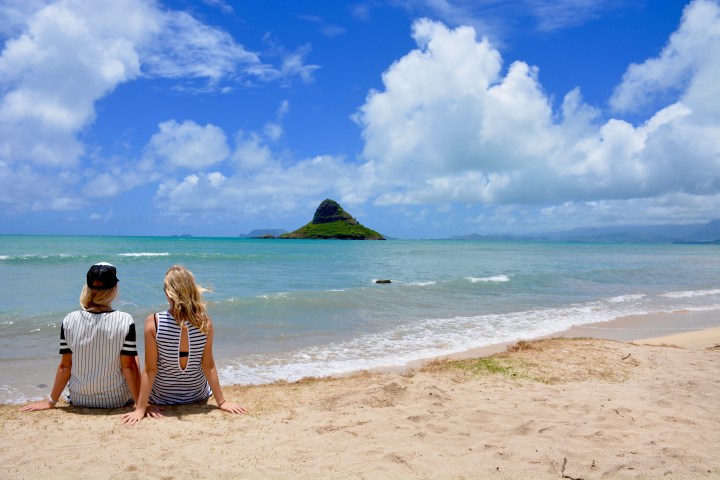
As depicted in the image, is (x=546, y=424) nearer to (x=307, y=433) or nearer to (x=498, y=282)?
(x=307, y=433)

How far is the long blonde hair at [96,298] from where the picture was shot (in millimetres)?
5043

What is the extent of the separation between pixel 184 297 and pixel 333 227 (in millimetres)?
159154

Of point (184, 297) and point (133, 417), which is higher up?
point (184, 297)

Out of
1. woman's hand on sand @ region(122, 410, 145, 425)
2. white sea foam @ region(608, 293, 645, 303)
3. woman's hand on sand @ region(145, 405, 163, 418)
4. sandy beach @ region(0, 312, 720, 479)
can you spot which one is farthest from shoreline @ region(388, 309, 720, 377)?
woman's hand on sand @ region(122, 410, 145, 425)

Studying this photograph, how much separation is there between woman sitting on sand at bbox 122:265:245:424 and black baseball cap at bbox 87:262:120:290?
576 millimetres

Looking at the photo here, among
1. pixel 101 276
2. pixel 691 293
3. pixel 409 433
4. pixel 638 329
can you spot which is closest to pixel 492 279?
pixel 691 293

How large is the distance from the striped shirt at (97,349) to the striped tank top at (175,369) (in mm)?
324

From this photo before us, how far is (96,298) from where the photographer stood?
506 centimetres

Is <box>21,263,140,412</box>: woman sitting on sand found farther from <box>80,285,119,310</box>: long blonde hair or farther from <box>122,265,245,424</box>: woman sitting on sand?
<box>122,265,245,424</box>: woman sitting on sand

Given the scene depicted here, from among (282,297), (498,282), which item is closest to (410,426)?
(282,297)

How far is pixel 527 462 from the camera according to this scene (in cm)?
431

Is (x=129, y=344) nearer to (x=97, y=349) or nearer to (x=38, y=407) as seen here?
(x=97, y=349)

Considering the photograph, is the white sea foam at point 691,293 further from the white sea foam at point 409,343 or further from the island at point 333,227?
the island at point 333,227

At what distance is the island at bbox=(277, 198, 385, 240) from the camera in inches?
6181
